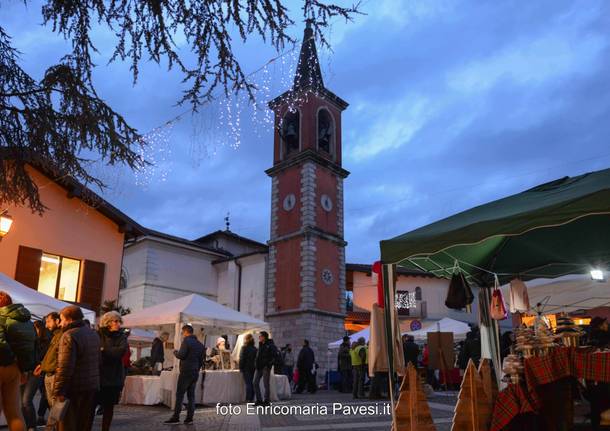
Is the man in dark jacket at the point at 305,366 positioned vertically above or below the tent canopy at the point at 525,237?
below

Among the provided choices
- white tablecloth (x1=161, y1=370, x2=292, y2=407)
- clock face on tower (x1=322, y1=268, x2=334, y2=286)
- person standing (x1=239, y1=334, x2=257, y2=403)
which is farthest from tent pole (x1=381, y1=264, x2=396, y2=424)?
clock face on tower (x1=322, y1=268, x2=334, y2=286)

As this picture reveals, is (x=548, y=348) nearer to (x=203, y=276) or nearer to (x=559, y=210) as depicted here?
(x=559, y=210)

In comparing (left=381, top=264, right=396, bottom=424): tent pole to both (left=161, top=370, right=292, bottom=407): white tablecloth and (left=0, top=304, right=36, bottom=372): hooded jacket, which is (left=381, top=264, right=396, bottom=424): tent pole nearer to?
(left=0, top=304, right=36, bottom=372): hooded jacket

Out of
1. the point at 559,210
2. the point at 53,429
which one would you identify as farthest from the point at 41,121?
the point at 559,210

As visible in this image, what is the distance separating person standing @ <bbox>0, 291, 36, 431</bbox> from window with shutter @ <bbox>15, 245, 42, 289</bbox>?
35.3 feet

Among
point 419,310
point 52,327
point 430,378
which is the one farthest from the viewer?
point 419,310

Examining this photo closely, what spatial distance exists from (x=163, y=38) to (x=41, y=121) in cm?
235

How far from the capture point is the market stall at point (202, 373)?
11047 mm

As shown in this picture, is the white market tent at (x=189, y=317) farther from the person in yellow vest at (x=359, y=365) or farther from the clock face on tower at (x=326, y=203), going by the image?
the clock face on tower at (x=326, y=203)

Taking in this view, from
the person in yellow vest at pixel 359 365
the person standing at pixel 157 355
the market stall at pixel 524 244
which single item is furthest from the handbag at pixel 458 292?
the person standing at pixel 157 355

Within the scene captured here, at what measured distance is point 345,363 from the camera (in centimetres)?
1644

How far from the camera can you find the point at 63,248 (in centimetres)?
1609

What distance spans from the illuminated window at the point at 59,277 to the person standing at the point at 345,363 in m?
8.49

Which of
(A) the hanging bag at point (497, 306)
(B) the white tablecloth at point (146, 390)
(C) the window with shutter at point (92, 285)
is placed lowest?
(B) the white tablecloth at point (146, 390)
